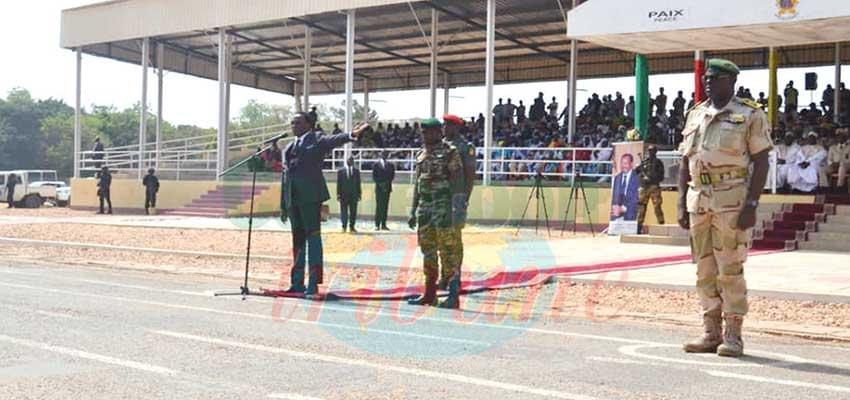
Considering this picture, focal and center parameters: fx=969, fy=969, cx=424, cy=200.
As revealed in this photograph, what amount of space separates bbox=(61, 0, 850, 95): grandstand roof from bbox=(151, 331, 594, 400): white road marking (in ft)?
64.9

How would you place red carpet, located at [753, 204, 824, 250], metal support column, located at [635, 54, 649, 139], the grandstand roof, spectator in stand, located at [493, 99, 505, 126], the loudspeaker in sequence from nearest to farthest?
red carpet, located at [753, 204, 824, 250], metal support column, located at [635, 54, 649, 139], the loudspeaker, the grandstand roof, spectator in stand, located at [493, 99, 505, 126]

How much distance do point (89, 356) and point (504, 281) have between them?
20.8ft

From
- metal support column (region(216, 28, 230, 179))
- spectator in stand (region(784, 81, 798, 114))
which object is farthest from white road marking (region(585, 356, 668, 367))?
metal support column (region(216, 28, 230, 179))

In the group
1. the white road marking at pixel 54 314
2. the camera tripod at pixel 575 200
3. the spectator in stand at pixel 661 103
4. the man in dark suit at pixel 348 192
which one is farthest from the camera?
the spectator in stand at pixel 661 103

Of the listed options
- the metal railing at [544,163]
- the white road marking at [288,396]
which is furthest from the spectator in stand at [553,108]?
the white road marking at [288,396]

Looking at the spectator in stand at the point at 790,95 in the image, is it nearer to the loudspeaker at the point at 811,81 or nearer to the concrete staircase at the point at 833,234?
the loudspeaker at the point at 811,81

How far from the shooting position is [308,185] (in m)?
10.2

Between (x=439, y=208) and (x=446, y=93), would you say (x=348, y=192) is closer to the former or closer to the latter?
(x=439, y=208)

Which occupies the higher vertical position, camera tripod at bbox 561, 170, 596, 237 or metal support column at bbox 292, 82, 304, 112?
metal support column at bbox 292, 82, 304, 112

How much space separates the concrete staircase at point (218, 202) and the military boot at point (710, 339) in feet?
74.1

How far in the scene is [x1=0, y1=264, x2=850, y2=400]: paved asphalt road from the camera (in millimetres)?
5539

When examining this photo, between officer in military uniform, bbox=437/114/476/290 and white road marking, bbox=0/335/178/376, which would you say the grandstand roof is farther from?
white road marking, bbox=0/335/178/376

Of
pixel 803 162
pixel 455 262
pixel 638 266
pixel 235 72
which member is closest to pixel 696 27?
pixel 803 162

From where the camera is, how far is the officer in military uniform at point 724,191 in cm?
660
